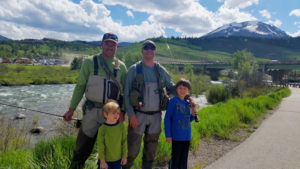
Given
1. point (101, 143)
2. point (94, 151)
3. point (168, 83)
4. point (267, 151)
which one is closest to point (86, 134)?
point (101, 143)

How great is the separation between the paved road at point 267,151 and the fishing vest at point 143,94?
1982 mm

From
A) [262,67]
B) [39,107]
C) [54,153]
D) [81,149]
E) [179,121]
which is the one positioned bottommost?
[39,107]

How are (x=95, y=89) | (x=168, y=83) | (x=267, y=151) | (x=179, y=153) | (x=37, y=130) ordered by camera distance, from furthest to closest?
(x=37, y=130) → (x=267, y=151) → (x=168, y=83) → (x=179, y=153) → (x=95, y=89)

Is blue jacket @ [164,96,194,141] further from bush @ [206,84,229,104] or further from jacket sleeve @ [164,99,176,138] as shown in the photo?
bush @ [206,84,229,104]

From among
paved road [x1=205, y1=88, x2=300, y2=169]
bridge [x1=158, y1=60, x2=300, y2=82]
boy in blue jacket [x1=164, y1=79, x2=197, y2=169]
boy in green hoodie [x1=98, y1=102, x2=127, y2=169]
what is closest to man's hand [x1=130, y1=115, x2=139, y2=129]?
boy in green hoodie [x1=98, y1=102, x2=127, y2=169]

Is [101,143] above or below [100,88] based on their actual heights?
below

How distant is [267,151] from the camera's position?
16.9 feet

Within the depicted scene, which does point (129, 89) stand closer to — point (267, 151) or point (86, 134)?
point (86, 134)

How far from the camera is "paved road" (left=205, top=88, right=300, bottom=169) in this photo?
4359mm

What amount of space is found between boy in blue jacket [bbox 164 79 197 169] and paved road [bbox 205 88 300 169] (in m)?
1.30

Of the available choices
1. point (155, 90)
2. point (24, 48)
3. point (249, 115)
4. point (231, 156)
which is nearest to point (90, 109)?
point (155, 90)

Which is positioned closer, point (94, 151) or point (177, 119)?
point (177, 119)

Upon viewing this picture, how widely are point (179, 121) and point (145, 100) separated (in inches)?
25.4

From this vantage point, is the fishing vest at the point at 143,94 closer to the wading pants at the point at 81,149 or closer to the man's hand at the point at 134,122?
the man's hand at the point at 134,122
